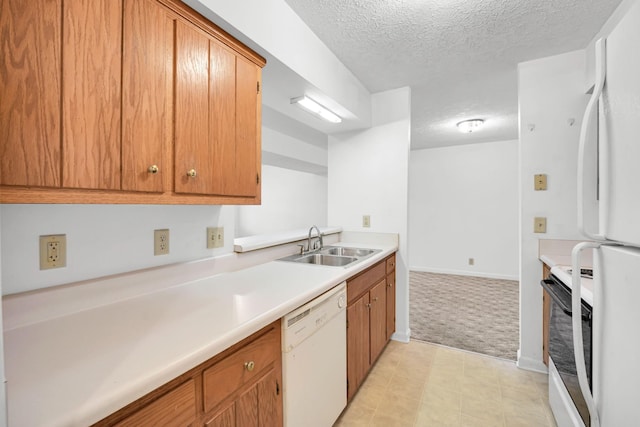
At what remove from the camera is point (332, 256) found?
239cm

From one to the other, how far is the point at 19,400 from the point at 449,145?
5734 mm

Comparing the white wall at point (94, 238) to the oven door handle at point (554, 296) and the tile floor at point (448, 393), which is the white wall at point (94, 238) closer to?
the tile floor at point (448, 393)

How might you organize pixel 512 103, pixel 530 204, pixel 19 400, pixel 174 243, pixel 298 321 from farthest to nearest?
1. pixel 512 103
2. pixel 530 204
3. pixel 174 243
4. pixel 298 321
5. pixel 19 400

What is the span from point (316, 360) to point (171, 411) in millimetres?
776

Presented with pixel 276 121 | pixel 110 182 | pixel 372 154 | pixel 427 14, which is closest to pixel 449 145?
pixel 372 154

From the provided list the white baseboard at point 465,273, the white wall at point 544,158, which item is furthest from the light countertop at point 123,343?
the white baseboard at point 465,273

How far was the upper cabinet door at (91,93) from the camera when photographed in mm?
842

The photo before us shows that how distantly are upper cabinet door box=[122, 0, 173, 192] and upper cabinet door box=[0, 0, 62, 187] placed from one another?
18 centimetres

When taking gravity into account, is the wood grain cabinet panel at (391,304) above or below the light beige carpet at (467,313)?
above

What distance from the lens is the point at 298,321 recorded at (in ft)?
4.28

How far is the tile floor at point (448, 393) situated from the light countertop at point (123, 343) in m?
1.07

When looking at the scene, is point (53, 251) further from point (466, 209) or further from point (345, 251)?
point (466, 209)

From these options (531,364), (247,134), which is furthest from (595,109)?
(531,364)

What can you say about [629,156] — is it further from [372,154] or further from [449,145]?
[449,145]
